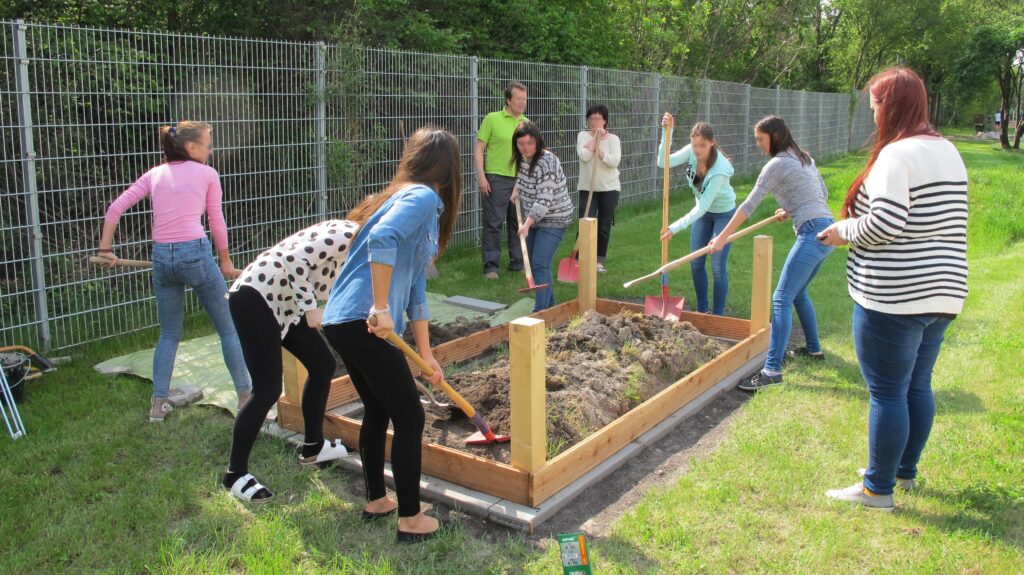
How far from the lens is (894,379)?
339cm

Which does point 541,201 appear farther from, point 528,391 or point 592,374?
point 528,391

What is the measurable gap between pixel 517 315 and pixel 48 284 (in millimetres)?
3750

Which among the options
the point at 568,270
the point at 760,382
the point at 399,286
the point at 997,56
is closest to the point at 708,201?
the point at 760,382

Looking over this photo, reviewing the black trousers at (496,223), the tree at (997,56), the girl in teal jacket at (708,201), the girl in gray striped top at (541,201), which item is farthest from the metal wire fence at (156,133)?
the tree at (997,56)

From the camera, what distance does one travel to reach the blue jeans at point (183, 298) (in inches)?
179

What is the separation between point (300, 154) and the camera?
294 inches

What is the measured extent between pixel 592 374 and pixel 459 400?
1.49 meters

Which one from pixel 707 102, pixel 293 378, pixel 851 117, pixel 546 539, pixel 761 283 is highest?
pixel 851 117

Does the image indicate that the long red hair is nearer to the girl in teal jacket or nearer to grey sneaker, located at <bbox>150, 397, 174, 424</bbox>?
the girl in teal jacket

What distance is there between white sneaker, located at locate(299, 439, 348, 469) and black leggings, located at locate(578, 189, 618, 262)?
5554 mm

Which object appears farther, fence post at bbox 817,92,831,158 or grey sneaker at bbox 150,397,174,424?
fence post at bbox 817,92,831,158

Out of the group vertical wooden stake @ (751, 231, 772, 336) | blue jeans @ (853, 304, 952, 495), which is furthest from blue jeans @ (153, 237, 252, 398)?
vertical wooden stake @ (751, 231, 772, 336)

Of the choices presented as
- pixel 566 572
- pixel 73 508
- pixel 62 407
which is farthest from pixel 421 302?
pixel 62 407

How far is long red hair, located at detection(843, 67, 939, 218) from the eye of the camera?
3.29m
